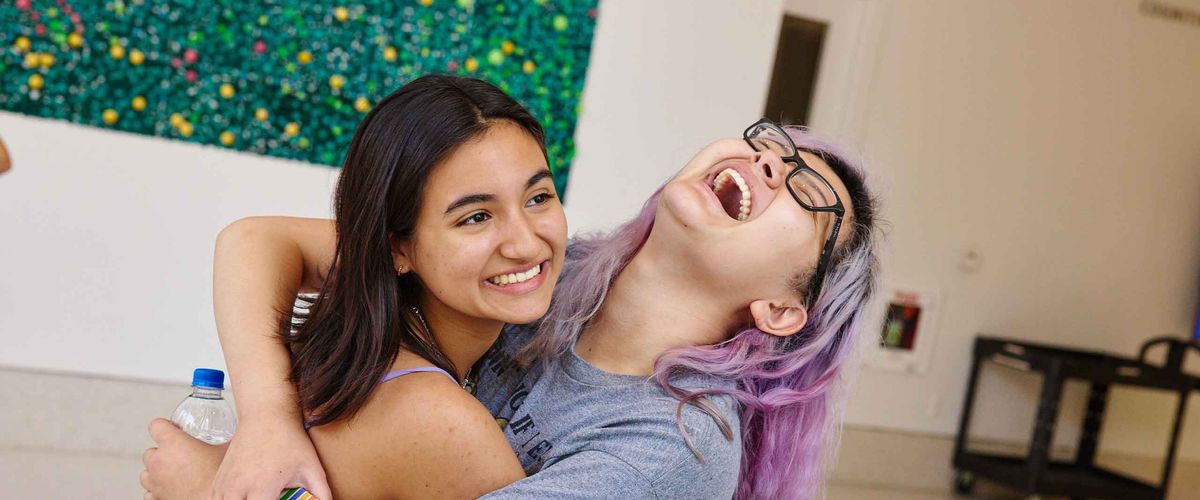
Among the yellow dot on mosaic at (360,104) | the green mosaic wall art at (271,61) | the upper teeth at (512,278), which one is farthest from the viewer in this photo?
the yellow dot on mosaic at (360,104)

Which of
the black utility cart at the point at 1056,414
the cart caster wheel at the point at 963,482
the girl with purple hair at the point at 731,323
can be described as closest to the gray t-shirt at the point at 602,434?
the girl with purple hair at the point at 731,323

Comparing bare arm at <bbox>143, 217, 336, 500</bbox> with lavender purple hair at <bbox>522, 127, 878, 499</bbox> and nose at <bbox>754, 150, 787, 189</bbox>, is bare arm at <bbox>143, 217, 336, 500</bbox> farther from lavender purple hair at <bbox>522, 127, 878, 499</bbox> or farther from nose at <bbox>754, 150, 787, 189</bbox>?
nose at <bbox>754, 150, 787, 189</bbox>

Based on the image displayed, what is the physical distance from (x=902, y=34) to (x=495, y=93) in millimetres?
3520

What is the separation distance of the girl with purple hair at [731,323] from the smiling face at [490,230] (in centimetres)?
19

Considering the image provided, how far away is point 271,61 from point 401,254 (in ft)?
7.67

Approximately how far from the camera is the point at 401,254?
147cm

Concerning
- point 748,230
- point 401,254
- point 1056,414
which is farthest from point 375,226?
point 1056,414

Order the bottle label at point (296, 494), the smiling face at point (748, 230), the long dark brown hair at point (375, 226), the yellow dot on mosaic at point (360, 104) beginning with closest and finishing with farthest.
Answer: the bottle label at point (296, 494) → the long dark brown hair at point (375, 226) → the smiling face at point (748, 230) → the yellow dot on mosaic at point (360, 104)

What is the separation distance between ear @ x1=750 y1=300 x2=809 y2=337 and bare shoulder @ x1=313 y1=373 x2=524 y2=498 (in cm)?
50

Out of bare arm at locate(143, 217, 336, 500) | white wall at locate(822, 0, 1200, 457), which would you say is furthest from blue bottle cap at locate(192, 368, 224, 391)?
white wall at locate(822, 0, 1200, 457)

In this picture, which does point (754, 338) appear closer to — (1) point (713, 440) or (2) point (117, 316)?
(1) point (713, 440)

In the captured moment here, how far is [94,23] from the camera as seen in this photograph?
3.38m

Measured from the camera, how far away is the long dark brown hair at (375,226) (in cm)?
138

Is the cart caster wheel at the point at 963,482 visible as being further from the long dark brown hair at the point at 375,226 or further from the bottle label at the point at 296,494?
the bottle label at the point at 296,494
